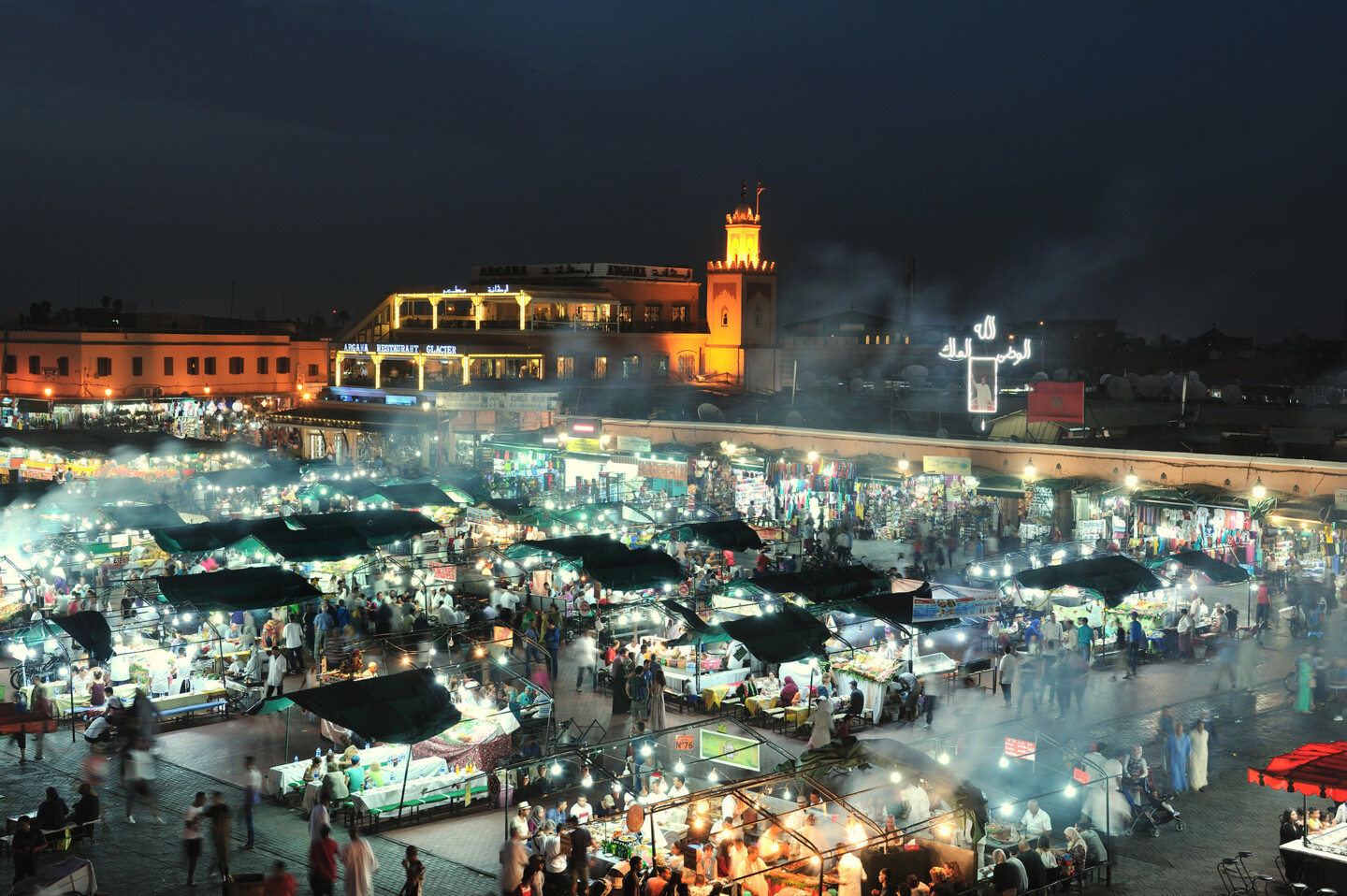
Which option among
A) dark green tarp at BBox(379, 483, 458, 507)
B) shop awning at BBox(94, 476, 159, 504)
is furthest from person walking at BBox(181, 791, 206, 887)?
shop awning at BBox(94, 476, 159, 504)

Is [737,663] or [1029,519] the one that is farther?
[1029,519]

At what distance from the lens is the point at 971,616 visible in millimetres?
17938

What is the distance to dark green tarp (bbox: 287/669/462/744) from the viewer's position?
38.1ft

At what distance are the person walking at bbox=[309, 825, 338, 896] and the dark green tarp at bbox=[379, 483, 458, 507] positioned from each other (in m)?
16.2

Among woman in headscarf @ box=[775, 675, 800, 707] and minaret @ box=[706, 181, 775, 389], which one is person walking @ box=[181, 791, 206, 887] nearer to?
woman in headscarf @ box=[775, 675, 800, 707]

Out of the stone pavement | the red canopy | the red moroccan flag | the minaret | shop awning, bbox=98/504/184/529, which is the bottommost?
the stone pavement

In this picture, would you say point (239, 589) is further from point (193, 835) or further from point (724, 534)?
point (724, 534)

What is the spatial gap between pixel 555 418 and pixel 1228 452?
21885mm

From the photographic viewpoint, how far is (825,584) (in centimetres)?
1777

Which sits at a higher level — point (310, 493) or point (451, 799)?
point (310, 493)

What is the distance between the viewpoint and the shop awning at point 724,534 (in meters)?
22.6

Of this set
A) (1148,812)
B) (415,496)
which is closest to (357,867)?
(1148,812)

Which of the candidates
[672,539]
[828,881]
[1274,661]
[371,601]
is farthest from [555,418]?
[828,881]

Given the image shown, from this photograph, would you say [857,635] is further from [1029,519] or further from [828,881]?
[1029,519]
